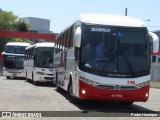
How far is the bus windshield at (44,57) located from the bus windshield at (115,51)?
13.4m

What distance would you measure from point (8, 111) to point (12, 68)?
25953mm

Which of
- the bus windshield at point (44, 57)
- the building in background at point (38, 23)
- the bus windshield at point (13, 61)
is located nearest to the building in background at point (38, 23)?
the building in background at point (38, 23)

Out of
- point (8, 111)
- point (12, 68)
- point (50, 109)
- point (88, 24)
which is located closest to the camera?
point (8, 111)

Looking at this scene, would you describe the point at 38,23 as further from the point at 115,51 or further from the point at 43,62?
the point at 115,51

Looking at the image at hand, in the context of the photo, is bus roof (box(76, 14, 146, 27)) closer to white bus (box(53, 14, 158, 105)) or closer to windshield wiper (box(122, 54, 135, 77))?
white bus (box(53, 14, 158, 105))

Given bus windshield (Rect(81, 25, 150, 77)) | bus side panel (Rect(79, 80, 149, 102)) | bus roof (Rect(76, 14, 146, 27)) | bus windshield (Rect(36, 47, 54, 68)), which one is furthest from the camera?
bus windshield (Rect(36, 47, 54, 68))

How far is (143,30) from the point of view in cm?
1460

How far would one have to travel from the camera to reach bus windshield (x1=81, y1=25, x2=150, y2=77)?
553 inches

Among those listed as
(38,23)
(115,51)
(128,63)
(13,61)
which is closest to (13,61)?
(13,61)

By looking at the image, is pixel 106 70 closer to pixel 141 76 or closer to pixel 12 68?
pixel 141 76

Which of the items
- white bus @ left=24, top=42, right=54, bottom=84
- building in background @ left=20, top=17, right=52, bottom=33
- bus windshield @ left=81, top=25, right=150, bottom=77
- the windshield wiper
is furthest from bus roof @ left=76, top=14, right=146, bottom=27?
building in background @ left=20, top=17, right=52, bottom=33

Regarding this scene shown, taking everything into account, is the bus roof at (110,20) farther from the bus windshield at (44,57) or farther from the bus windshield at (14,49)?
the bus windshield at (14,49)

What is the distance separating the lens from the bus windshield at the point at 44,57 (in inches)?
1089

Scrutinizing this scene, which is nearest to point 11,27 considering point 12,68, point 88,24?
point 12,68
